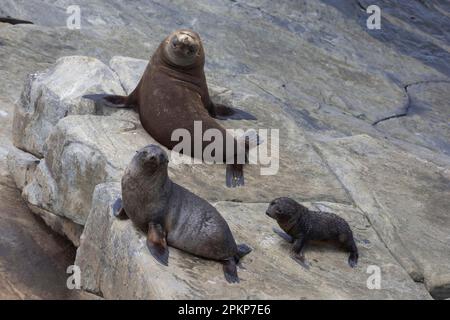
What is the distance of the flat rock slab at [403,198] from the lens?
5227mm

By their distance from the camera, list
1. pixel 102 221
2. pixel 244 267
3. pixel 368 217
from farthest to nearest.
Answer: pixel 368 217 < pixel 102 221 < pixel 244 267

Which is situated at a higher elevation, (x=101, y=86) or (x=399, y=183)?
(x=101, y=86)

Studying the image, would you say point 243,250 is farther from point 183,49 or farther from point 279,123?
point 279,123

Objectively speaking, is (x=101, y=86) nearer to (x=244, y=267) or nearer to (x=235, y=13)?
(x=244, y=267)

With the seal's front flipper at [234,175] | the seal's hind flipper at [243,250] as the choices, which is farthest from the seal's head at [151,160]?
the seal's front flipper at [234,175]

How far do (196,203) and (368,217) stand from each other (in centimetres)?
164

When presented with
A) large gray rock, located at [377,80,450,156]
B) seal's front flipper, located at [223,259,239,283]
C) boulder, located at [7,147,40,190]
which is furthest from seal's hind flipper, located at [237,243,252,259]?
large gray rock, located at [377,80,450,156]

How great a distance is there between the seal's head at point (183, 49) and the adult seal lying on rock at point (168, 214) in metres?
Answer: 2.02

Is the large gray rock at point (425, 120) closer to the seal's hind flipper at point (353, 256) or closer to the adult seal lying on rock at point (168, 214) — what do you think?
the seal's hind flipper at point (353, 256)

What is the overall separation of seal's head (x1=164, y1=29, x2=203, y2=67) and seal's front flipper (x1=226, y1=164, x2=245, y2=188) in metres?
1.14

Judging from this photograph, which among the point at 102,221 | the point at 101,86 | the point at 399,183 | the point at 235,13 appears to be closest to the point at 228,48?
the point at 235,13

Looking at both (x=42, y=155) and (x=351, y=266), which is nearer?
(x=351, y=266)

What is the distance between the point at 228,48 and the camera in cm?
1061

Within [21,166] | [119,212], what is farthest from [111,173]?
[21,166]
